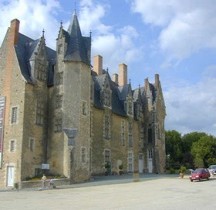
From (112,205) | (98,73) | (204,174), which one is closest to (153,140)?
(98,73)

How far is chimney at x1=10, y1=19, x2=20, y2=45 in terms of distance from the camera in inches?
1448

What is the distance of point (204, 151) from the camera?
68250 mm

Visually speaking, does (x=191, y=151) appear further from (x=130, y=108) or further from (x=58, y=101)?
(x=58, y=101)

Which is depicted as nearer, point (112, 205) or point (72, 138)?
point (112, 205)

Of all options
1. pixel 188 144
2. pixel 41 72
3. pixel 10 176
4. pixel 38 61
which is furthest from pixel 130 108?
pixel 188 144

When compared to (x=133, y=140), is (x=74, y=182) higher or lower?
lower

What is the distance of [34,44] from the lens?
1501 inches

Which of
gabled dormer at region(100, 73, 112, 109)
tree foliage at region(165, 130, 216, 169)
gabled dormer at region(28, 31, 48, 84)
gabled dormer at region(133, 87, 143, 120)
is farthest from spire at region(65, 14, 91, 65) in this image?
tree foliage at region(165, 130, 216, 169)

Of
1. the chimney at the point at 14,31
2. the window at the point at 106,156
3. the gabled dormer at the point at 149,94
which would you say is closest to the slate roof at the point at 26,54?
the chimney at the point at 14,31

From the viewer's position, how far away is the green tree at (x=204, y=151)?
2682 inches

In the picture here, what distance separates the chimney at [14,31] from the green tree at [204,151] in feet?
140

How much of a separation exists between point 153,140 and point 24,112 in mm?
23770

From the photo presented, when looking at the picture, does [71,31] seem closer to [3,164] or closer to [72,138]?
[72,138]

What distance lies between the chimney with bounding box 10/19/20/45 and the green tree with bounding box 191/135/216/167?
4275 centimetres
